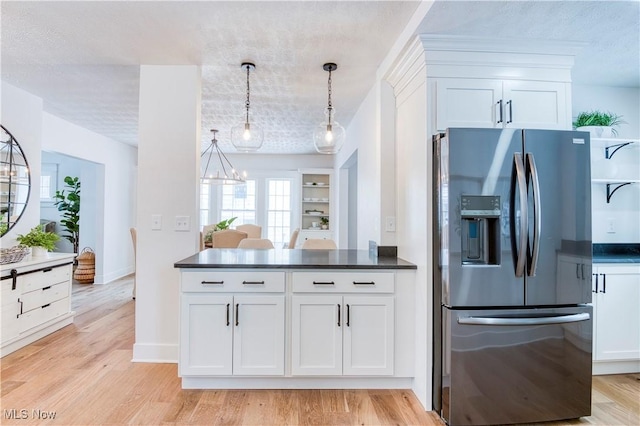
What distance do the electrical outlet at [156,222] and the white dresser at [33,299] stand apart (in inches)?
54.6

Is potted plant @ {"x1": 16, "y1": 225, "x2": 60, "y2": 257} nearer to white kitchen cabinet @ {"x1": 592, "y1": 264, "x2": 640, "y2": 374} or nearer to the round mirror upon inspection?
the round mirror

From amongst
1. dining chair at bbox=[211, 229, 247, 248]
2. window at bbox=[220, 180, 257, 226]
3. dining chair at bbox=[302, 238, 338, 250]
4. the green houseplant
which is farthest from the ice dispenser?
the green houseplant

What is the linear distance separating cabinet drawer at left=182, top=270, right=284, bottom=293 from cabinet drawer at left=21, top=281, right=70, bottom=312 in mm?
1991

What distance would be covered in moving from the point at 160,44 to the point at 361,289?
7.70ft

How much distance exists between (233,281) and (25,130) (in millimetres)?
3127

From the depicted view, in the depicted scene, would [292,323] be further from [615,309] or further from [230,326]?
[615,309]

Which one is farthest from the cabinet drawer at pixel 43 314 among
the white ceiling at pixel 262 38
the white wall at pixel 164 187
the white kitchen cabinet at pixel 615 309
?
the white kitchen cabinet at pixel 615 309

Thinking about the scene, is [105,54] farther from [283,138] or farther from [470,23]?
[283,138]

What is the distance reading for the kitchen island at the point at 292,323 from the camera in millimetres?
2336

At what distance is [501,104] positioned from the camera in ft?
7.30

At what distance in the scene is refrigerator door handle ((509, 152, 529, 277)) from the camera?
6.56 feet

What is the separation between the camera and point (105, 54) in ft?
9.04

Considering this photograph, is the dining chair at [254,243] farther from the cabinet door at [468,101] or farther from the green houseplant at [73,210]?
the green houseplant at [73,210]

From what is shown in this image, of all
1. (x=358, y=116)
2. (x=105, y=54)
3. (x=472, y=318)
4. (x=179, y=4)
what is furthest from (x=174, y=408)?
(x=358, y=116)
